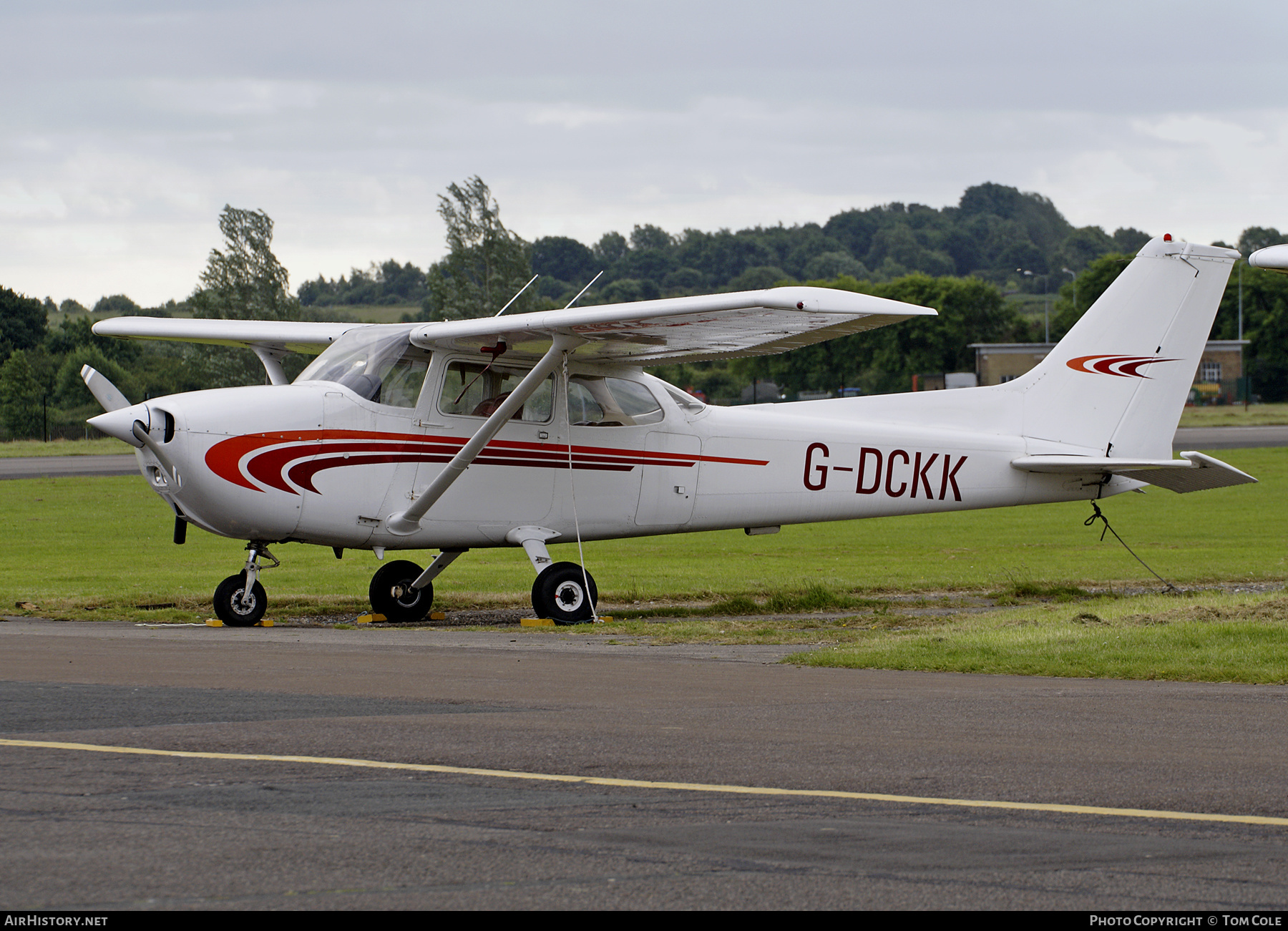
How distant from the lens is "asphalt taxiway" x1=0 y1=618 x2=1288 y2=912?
4.44m

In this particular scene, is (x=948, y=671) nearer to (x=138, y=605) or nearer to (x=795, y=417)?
(x=795, y=417)

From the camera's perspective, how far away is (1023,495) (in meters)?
16.5

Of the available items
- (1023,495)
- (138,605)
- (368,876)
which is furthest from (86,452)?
(368,876)

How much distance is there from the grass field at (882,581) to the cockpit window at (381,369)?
9.00 ft

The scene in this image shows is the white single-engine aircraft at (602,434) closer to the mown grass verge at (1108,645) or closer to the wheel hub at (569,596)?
the wheel hub at (569,596)

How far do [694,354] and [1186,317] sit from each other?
18.4 feet

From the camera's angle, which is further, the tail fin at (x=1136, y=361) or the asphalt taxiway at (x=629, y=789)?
the tail fin at (x=1136, y=361)

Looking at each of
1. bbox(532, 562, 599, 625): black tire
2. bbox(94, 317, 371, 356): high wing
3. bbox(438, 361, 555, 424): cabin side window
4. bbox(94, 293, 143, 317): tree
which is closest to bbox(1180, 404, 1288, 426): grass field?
bbox(94, 317, 371, 356): high wing

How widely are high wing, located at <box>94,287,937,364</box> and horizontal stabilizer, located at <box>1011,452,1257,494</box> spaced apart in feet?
12.1

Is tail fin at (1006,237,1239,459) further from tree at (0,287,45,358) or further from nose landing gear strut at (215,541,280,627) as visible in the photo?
tree at (0,287,45,358)

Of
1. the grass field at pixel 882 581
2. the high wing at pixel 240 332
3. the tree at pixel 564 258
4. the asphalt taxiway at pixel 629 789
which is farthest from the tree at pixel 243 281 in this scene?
the tree at pixel 564 258

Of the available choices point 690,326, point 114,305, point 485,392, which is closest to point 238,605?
point 485,392

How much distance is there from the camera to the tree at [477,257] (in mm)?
74875

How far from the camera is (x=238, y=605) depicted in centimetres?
1336
